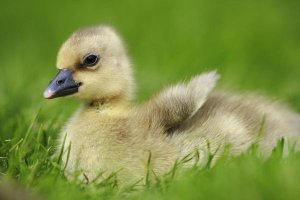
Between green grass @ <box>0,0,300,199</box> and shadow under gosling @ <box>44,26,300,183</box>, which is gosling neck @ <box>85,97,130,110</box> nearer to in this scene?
shadow under gosling @ <box>44,26,300,183</box>

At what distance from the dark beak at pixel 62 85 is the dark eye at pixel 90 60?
0.09 m

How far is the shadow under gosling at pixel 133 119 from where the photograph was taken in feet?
11.8

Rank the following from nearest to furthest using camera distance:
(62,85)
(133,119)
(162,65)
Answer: (133,119) < (62,85) < (162,65)

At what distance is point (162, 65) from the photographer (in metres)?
6.74

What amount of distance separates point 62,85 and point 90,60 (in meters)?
0.20

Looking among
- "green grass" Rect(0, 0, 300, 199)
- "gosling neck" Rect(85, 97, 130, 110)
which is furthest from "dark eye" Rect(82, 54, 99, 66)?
"green grass" Rect(0, 0, 300, 199)

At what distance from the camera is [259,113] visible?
4027 mm

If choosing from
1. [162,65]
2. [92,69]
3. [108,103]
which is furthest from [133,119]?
[162,65]

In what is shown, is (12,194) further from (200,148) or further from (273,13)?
(273,13)

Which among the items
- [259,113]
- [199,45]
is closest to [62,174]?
[259,113]

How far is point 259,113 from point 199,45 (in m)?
3.27

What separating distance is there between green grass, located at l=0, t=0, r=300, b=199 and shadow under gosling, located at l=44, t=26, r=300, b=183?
0.56 ft

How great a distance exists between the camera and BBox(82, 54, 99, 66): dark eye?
12.9 ft

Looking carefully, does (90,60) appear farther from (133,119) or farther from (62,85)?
(133,119)
